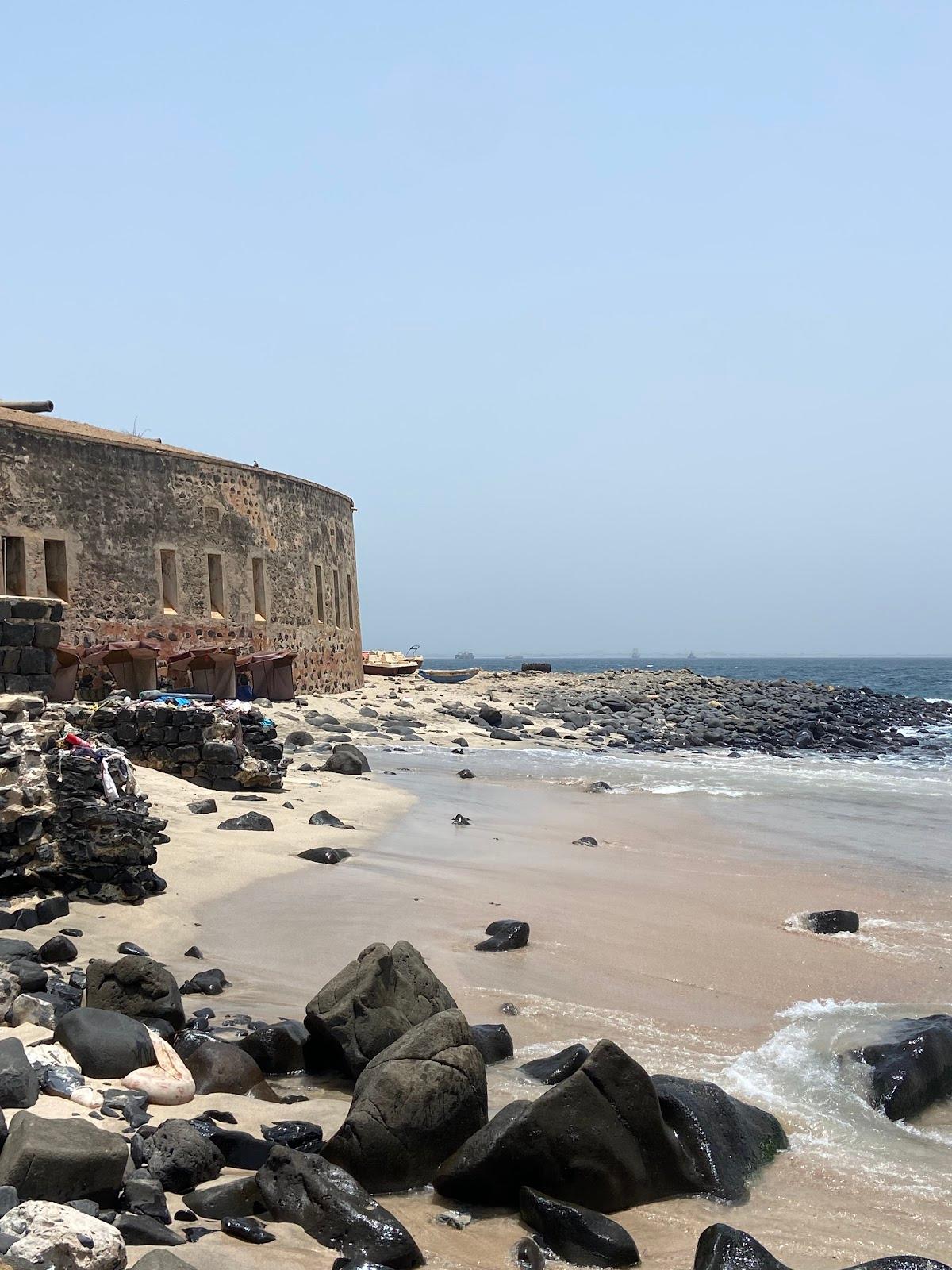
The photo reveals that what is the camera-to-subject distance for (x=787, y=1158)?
4.46 m

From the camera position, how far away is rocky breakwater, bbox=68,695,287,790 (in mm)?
11680

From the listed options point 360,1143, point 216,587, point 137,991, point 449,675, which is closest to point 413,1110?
point 360,1143

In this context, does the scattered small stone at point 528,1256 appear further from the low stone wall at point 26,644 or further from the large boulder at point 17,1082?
the low stone wall at point 26,644

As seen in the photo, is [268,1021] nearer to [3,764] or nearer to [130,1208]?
[130,1208]

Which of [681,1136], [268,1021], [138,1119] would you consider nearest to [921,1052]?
[681,1136]

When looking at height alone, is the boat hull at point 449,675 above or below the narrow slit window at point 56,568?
below

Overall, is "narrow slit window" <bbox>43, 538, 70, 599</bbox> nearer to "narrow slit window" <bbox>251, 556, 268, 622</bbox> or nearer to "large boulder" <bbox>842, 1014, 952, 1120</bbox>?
"narrow slit window" <bbox>251, 556, 268, 622</bbox>

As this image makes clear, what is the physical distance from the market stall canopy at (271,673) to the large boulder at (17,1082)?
1915cm

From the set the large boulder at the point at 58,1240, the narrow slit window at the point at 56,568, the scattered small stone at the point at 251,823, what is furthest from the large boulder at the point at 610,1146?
the narrow slit window at the point at 56,568

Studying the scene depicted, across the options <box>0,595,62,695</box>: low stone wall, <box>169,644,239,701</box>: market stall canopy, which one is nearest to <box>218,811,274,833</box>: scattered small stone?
<box>0,595,62,695</box>: low stone wall

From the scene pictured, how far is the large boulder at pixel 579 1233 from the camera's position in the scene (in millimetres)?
3615

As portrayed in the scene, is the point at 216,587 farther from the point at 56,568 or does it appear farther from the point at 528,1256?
the point at 528,1256

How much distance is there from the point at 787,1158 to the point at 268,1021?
100 inches

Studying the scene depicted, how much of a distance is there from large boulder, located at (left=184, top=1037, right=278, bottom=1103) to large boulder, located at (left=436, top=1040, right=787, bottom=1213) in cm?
109
